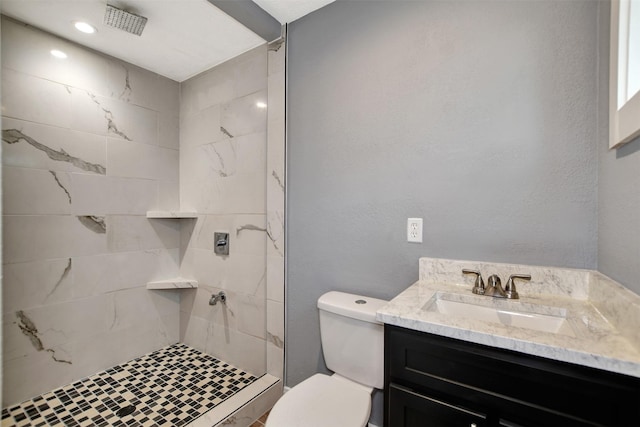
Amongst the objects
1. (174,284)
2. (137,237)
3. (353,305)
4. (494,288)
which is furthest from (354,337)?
(137,237)

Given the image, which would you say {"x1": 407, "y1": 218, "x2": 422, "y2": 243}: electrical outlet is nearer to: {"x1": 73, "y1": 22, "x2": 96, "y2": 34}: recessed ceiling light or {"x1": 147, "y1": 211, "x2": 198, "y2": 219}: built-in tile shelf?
{"x1": 147, "y1": 211, "x2": 198, "y2": 219}: built-in tile shelf

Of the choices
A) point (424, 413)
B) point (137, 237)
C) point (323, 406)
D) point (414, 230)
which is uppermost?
point (414, 230)

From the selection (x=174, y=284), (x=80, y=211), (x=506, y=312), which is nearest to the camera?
(x=506, y=312)

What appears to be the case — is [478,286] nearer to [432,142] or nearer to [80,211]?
[432,142]

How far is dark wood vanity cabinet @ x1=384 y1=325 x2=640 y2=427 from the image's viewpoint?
2.23ft

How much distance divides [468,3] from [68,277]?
105 inches

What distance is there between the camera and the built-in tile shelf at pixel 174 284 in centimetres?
225

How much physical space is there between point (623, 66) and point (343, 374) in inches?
61.8

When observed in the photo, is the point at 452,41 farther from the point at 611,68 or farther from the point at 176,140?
the point at 176,140

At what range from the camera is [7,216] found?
163 cm

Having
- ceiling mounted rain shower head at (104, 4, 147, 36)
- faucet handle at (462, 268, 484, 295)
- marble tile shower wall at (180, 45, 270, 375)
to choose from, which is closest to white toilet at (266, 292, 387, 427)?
faucet handle at (462, 268, 484, 295)

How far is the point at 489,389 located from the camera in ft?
2.66

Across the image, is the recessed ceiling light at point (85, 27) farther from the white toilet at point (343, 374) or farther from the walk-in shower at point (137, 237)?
the white toilet at point (343, 374)

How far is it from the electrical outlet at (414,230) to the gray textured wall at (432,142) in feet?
0.09
